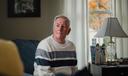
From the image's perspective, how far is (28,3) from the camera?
3.05 m

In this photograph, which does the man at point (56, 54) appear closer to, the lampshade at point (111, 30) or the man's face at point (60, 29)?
the man's face at point (60, 29)

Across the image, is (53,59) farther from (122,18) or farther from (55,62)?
(122,18)

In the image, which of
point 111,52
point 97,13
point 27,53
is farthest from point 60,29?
point 97,13

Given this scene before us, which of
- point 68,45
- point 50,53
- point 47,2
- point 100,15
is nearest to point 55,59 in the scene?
point 50,53

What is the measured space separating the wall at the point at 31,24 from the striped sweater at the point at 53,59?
0.77 meters

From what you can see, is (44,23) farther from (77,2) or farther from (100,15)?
(100,15)

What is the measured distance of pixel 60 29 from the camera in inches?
94.0

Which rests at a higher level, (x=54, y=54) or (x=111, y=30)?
(x=111, y=30)

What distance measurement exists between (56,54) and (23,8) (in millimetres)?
1023

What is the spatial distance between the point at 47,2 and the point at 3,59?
299 cm

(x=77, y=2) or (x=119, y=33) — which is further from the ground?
(x=77, y=2)

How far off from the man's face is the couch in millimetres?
420

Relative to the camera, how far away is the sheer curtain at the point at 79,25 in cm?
315

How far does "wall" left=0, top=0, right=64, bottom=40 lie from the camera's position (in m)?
3.03
